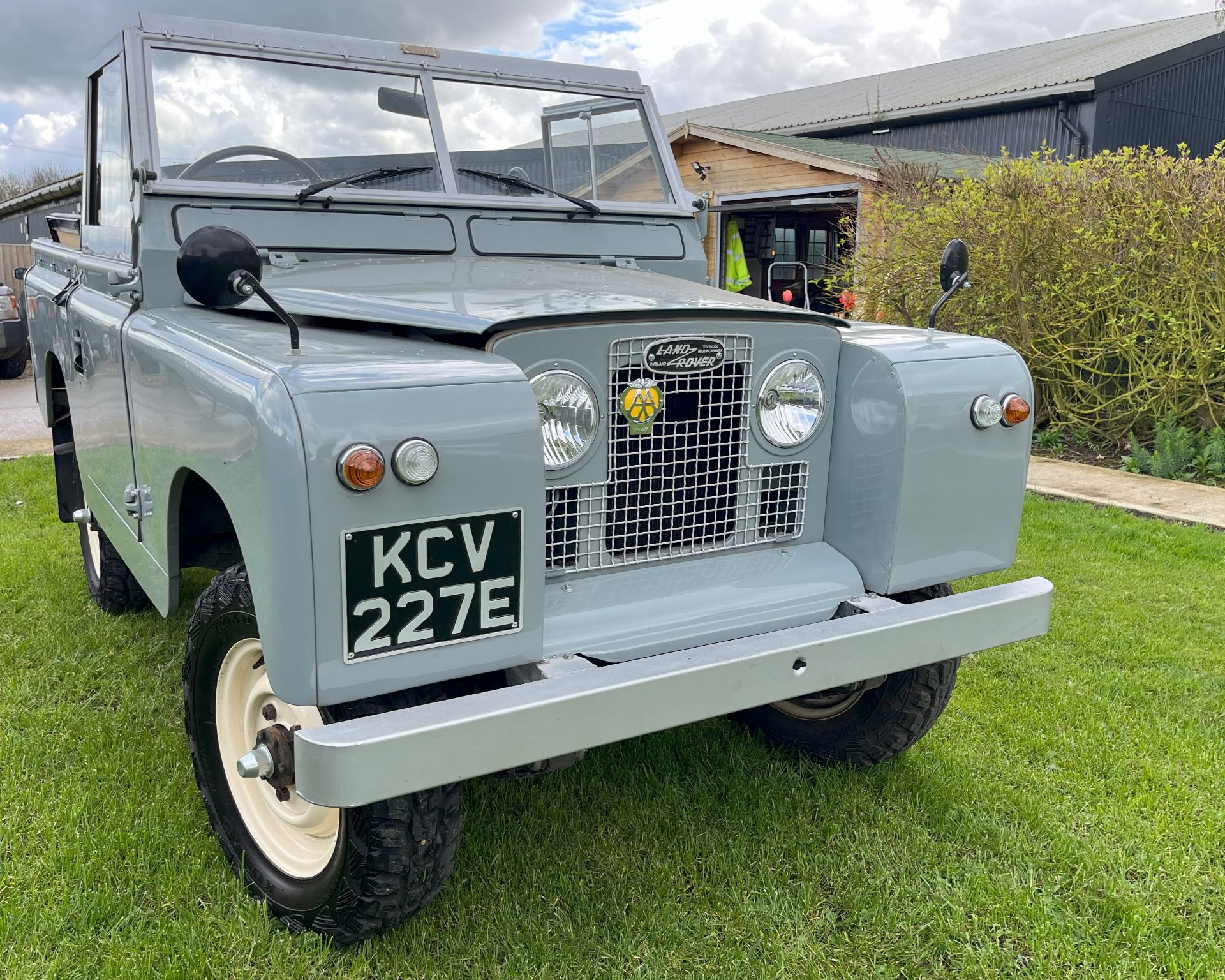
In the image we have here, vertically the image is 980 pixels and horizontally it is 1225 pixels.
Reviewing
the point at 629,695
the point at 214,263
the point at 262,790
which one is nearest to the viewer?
the point at 629,695

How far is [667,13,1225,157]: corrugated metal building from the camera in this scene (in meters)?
14.7

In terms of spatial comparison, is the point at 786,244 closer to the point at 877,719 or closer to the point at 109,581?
the point at 109,581

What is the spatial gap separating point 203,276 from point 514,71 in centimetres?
208

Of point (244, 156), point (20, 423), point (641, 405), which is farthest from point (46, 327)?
point (20, 423)

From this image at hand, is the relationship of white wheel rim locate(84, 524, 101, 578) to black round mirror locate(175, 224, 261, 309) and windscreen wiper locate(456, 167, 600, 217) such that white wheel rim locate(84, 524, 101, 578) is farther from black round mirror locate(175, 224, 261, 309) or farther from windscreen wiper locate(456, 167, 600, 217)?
black round mirror locate(175, 224, 261, 309)

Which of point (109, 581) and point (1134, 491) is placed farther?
point (1134, 491)

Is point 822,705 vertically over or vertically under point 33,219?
under

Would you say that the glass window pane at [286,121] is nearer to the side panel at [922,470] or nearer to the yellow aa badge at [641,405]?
the yellow aa badge at [641,405]

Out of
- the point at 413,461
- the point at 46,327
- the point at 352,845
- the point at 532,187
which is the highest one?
the point at 532,187

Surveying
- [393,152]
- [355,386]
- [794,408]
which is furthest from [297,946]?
[393,152]

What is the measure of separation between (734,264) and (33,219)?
30.2 feet

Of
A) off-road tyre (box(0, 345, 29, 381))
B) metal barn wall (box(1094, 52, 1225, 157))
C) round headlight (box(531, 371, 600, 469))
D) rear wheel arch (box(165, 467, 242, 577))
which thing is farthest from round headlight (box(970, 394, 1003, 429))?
metal barn wall (box(1094, 52, 1225, 157))

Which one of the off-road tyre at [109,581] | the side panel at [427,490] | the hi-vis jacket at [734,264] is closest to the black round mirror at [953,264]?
the side panel at [427,490]

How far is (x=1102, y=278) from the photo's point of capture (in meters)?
7.66
